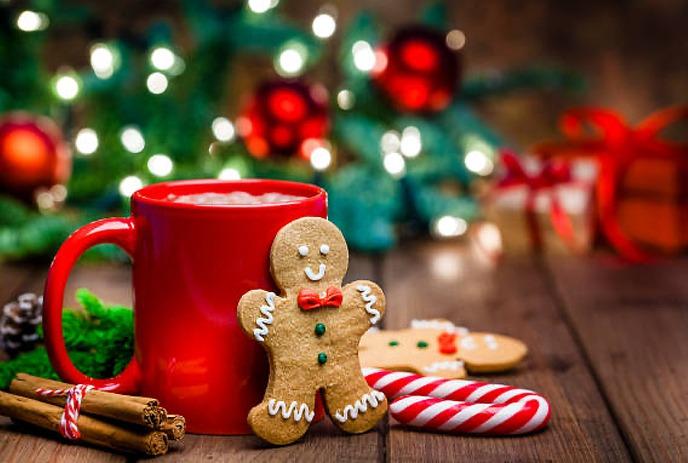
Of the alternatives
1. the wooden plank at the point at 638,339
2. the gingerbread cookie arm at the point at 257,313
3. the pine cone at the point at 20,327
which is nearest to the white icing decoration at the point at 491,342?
the wooden plank at the point at 638,339

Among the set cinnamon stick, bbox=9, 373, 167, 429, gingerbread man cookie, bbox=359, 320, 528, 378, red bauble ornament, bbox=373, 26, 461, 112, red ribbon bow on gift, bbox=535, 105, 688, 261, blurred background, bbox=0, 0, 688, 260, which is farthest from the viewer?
red bauble ornament, bbox=373, 26, 461, 112

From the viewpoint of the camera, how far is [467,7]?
2043 millimetres

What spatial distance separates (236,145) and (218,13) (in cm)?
24

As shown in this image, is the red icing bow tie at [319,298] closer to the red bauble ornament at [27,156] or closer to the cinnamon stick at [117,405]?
the cinnamon stick at [117,405]

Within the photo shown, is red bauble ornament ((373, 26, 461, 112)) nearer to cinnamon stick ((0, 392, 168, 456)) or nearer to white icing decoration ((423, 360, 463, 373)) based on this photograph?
white icing decoration ((423, 360, 463, 373))

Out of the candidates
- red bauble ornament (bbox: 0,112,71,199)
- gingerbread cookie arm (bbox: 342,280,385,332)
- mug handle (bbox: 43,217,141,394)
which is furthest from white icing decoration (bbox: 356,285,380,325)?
red bauble ornament (bbox: 0,112,71,199)

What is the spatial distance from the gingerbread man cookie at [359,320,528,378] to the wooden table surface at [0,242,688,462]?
0.08ft

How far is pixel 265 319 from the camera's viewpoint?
801mm

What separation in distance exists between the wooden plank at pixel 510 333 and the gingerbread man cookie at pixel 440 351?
22mm

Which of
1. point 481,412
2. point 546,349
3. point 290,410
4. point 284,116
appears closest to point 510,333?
point 546,349

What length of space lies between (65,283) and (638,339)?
68 cm

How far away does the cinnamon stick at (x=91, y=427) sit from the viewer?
2.60 feet

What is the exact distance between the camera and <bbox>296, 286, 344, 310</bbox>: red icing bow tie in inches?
32.2

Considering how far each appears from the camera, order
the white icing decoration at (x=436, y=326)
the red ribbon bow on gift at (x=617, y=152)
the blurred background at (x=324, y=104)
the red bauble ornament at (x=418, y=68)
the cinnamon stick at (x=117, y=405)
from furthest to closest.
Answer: the red bauble ornament at (x=418, y=68)
the blurred background at (x=324, y=104)
the red ribbon bow on gift at (x=617, y=152)
the white icing decoration at (x=436, y=326)
the cinnamon stick at (x=117, y=405)
